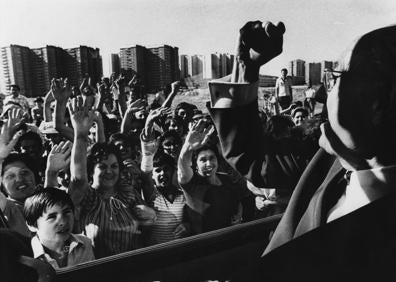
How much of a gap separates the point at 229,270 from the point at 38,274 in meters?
0.45

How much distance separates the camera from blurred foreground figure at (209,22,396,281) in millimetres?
588

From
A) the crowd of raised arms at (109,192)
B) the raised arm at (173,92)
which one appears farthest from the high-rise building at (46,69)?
the raised arm at (173,92)

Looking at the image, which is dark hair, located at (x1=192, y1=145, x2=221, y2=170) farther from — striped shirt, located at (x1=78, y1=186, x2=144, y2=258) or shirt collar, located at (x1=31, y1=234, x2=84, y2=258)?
shirt collar, located at (x1=31, y1=234, x2=84, y2=258)

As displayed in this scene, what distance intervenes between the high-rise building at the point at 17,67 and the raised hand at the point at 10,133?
0.61ft

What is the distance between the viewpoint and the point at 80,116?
2396 mm

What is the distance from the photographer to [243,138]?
3.36ft

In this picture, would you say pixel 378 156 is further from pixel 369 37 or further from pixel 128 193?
pixel 128 193

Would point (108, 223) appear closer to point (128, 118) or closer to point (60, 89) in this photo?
point (60, 89)

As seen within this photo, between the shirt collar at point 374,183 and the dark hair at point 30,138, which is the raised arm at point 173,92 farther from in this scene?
the shirt collar at point 374,183

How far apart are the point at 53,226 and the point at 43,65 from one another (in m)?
1.58

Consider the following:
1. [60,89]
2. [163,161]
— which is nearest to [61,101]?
[60,89]

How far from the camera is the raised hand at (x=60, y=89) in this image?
2914mm

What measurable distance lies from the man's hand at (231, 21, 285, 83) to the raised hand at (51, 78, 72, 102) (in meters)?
2.21

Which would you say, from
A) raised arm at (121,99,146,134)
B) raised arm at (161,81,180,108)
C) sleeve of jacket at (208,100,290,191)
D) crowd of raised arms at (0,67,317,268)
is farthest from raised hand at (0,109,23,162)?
sleeve of jacket at (208,100,290,191)
